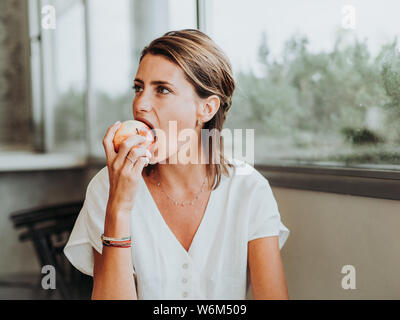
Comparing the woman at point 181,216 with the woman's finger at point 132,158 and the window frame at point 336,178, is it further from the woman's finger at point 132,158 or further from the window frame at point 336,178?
the window frame at point 336,178

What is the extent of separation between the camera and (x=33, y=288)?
1938 millimetres

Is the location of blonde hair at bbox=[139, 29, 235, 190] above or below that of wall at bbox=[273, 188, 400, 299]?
above

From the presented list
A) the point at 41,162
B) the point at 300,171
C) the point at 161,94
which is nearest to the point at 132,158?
the point at 161,94

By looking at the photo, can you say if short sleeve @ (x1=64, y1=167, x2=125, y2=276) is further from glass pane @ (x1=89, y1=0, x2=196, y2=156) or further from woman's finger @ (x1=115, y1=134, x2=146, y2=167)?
glass pane @ (x1=89, y1=0, x2=196, y2=156)

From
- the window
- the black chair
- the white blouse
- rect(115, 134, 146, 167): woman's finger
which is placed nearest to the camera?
rect(115, 134, 146, 167): woman's finger

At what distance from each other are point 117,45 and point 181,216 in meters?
1.33

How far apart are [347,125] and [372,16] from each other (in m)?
0.23

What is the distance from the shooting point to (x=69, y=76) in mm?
2488

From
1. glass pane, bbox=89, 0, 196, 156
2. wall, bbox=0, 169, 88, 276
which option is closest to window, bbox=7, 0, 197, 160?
glass pane, bbox=89, 0, 196, 156

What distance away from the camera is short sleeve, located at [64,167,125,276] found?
95 centimetres

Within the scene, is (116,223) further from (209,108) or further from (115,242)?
(209,108)

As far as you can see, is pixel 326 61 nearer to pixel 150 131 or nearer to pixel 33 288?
pixel 150 131

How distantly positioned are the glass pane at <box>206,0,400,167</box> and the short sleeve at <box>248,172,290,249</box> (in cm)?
16

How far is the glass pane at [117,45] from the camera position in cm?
185
